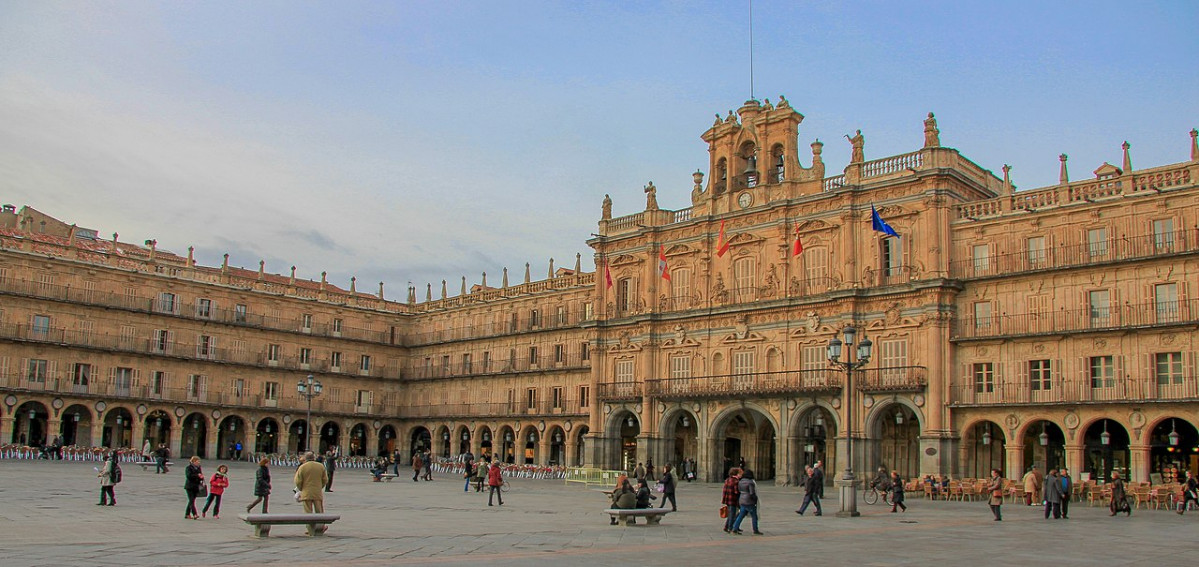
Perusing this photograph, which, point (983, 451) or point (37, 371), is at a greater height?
point (37, 371)

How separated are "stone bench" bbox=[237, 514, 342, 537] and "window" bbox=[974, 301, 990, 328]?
30.5 m

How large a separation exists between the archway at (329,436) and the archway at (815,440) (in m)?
35.8

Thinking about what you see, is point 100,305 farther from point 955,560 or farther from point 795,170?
point 955,560

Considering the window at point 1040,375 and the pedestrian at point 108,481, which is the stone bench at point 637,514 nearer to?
the pedestrian at point 108,481

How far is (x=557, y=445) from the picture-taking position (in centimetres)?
6594

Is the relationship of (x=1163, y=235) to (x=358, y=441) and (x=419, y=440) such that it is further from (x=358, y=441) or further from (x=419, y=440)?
(x=358, y=441)

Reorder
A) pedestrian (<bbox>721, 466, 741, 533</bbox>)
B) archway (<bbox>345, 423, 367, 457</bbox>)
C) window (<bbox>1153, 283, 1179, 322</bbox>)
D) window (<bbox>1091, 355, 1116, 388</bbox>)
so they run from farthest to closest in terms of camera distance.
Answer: archway (<bbox>345, 423, 367, 457</bbox>)
window (<bbox>1091, 355, 1116, 388</bbox>)
window (<bbox>1153, 283, 1179, 322</bbox>)
pedestrian (<bbox>721, 466, 741, 533</bbox>)

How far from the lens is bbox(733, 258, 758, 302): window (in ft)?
161

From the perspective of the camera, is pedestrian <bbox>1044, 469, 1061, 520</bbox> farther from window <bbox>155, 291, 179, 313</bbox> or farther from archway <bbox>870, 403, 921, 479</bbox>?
window <bbox>155, 291, 179, 313</bbox>

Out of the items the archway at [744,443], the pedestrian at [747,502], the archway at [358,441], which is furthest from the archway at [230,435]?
the pedestrian at [747,502]

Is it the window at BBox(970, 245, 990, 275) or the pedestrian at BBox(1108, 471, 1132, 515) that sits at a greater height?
the window at BBox(970, 245, 990, 275)

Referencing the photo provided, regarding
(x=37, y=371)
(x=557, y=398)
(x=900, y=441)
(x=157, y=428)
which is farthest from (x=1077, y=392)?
(x=37, y=371)

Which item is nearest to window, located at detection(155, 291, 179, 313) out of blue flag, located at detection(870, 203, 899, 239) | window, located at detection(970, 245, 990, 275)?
blue flag, located at detection(870, 203, 899, 239)

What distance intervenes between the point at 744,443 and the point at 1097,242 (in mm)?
20262
